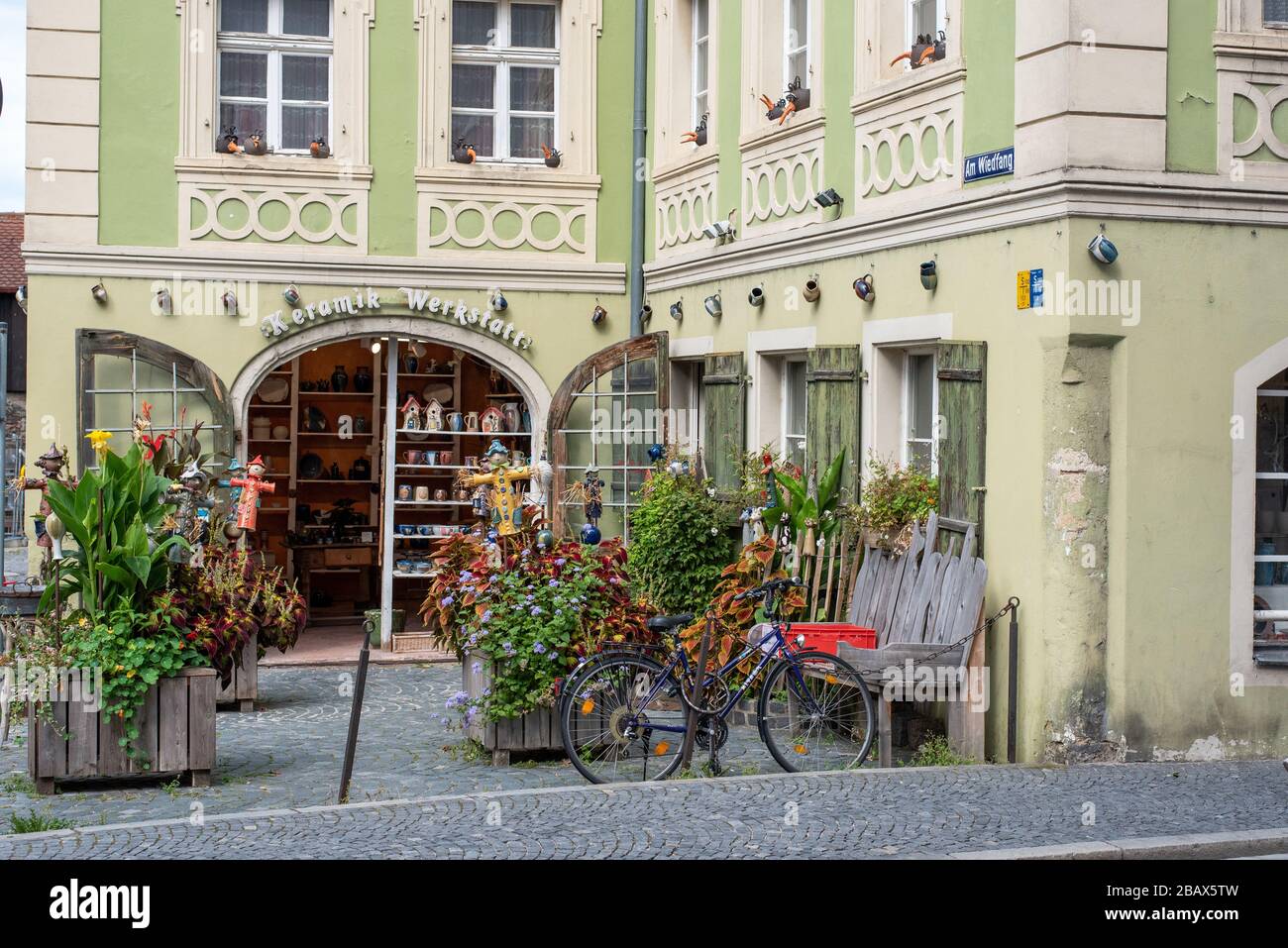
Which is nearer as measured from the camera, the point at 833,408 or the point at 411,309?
the point at 833,408

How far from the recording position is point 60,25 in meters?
14.9

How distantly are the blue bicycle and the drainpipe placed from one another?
6407mm

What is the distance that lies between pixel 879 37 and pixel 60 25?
753 cm

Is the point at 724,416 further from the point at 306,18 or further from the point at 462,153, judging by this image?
the point at 306,18

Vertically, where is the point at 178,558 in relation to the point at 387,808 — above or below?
above

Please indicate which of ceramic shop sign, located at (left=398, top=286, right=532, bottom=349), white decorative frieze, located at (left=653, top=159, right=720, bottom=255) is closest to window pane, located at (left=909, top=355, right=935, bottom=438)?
white decorative frieze, located at (left=653, top=159, right=720, bottom=255)

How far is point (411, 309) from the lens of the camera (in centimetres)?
1574

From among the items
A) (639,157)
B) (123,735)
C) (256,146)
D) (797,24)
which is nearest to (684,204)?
(639,157)

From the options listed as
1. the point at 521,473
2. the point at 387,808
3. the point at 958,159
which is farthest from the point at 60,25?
the point at 387,808

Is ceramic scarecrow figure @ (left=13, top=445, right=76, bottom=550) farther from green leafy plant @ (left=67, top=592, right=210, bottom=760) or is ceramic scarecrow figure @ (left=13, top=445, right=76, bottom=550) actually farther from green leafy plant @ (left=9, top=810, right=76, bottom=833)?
green leafy plant @ (left=9, top=810, right=76, bottom=833)

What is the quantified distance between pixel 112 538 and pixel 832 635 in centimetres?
430

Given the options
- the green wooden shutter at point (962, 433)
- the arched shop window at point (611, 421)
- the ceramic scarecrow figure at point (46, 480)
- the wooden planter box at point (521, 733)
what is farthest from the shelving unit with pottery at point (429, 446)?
the green wooden shutter at point (962, 433)

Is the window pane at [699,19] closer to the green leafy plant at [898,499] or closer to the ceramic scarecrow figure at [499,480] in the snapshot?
the ceramic scarecrow figure at [499,480]

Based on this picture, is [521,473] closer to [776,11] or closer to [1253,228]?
[776,11]
